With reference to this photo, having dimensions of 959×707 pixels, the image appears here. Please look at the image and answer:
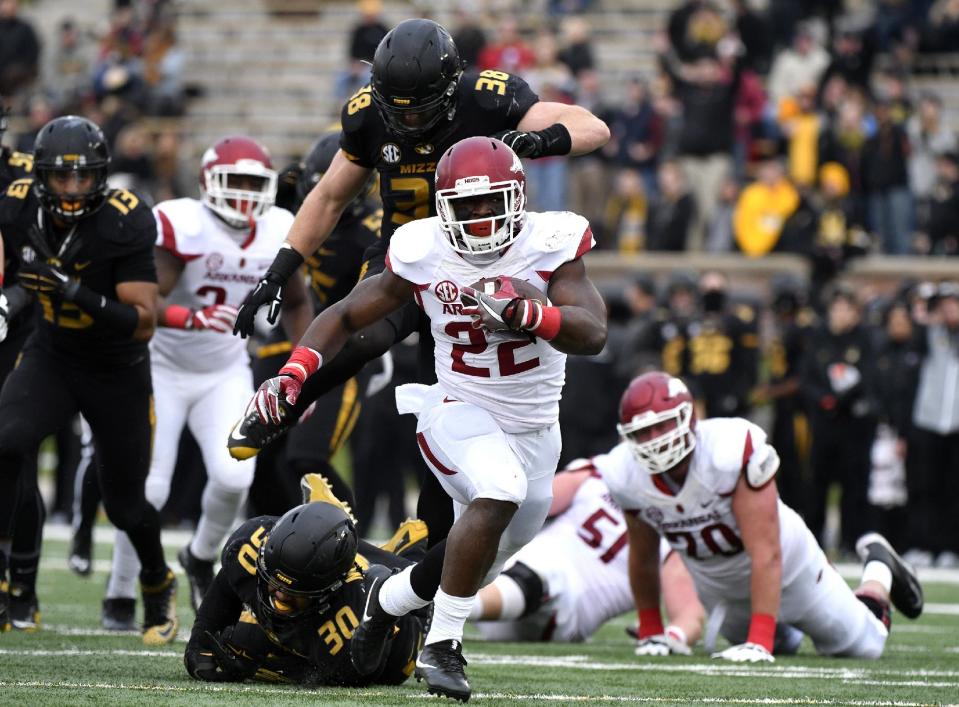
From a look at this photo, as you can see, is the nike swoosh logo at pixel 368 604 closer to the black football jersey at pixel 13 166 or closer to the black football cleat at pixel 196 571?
the black football cleat at pixel 196 571

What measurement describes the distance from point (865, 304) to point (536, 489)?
7.99 meters

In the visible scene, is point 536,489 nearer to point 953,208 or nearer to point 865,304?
point 865,304

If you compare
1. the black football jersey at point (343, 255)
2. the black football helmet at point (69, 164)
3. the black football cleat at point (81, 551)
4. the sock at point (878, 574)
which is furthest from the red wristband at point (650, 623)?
the black football cleat at point (81, 551)

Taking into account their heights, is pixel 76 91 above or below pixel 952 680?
above

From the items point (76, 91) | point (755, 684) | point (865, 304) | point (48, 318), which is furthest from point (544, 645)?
point (76, 91)

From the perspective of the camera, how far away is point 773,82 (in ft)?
52.1

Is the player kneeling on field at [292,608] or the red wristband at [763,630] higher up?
the player kneeling on field at [292,608]

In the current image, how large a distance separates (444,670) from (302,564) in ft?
1.67

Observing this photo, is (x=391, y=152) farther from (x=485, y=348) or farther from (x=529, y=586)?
(x=529, y=586)

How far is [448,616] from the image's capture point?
16.6 ft

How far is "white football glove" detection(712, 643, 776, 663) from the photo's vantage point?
6.45m

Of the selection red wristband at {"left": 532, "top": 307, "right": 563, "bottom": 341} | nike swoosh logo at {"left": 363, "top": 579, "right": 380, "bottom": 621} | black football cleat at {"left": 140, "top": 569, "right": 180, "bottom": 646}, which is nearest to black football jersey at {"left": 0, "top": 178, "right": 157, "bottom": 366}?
black football cleat at {"left": 140, "top": 569, "right": 180, "bottom": 646}

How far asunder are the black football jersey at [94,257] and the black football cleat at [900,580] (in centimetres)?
331

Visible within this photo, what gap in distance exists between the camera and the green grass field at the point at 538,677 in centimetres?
503
